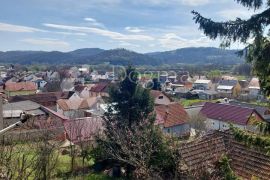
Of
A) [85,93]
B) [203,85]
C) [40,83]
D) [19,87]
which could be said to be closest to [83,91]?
[85,93]

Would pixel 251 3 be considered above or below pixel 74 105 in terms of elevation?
above

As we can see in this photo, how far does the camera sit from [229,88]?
70125 millimetres

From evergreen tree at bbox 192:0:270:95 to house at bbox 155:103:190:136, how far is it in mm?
23958

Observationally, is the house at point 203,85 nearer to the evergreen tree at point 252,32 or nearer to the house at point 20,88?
the house at point 20,88

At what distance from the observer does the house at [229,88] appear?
67562mm

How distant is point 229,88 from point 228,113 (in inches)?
1440

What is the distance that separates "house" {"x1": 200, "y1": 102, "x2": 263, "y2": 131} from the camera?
3325cm

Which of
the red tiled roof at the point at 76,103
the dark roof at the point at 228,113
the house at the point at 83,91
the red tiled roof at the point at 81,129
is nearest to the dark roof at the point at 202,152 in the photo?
the red tiled roof at the point at 81,129

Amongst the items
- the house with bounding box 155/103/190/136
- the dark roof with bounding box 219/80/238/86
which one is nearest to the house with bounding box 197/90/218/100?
the dark roof with bounding box 219/80/238/86

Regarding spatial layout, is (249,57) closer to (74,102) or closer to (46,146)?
(46,146)

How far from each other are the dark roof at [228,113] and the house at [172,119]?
12.8 feet

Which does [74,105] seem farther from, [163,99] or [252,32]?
[252,32]

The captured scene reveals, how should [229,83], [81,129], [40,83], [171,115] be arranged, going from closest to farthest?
[81,129] → [171,115] → [229,83] → [40,83]

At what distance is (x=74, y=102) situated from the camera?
44.3 metres
